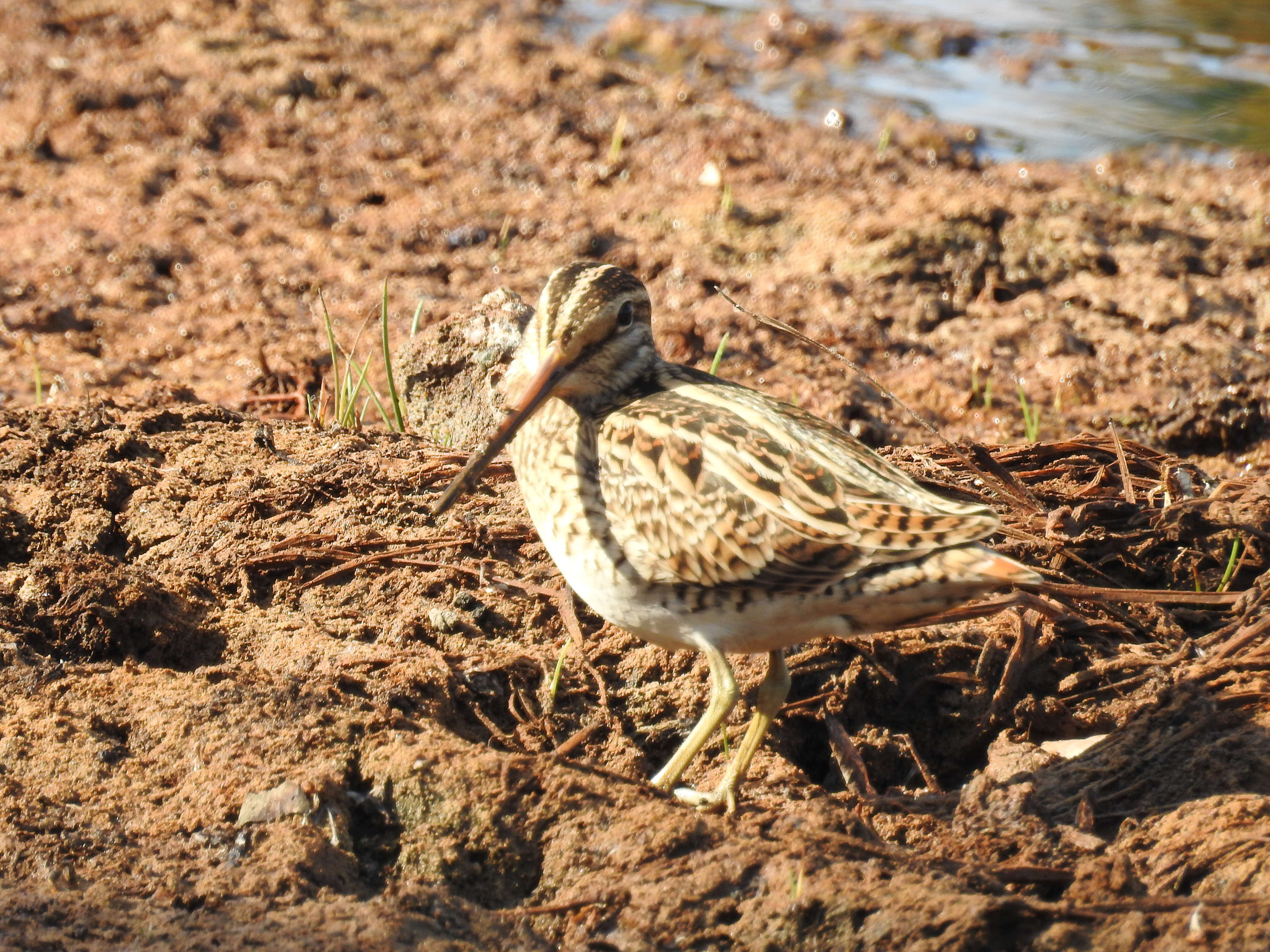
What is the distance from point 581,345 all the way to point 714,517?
0.69m

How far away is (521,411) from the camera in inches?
149

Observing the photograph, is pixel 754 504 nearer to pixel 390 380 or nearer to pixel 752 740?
pixel 752 740

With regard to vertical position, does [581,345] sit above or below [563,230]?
above

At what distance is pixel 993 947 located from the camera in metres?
2.83

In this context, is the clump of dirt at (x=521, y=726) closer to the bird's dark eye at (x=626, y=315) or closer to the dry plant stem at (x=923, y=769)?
the dry plant stem at (x=923, y=769)

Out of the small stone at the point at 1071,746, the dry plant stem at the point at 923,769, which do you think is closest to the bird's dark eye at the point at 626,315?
the dry plant stem at the point at 923,769

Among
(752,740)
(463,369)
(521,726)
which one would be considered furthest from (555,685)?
(463,369)

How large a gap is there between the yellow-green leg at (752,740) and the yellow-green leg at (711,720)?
5 cm

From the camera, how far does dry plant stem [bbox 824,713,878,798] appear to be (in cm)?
369

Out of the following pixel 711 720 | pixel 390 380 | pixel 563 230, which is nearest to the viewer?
pixel 711 720

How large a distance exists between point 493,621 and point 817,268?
11.7 ft

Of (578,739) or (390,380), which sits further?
(390,380)

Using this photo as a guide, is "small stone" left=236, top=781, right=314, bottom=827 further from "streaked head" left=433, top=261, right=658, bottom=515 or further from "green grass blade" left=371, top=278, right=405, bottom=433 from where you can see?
"green grass blade" left=371, top=278, right=405, bottom=433

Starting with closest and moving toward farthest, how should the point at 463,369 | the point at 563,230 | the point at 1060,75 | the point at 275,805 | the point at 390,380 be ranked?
the point at 275,805 < the point at 390,380 < the point at 463,369 < the point at 563,230 < the point at 1060,75
